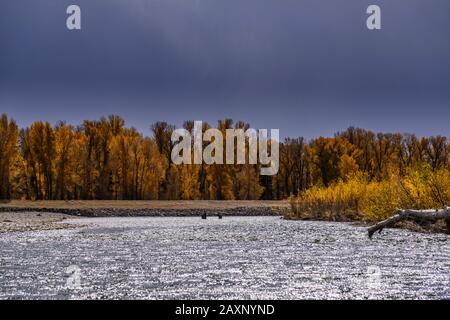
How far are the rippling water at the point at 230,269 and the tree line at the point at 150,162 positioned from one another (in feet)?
181

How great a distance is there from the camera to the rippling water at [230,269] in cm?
1430

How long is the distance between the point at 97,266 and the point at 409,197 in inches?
799

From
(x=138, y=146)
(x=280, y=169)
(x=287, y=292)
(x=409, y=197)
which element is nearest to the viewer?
(x=287, y=292)

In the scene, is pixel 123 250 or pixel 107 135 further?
pixel 107 135

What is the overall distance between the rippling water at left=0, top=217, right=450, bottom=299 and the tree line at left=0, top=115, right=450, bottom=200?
181 ft

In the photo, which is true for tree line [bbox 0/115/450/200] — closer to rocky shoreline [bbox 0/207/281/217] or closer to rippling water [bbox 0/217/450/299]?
rocky shoreline [bbox 0/207/281/217]

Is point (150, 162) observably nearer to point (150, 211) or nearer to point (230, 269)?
point (150, 211)

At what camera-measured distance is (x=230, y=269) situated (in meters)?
18.4

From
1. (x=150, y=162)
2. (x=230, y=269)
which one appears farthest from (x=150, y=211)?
(x=230, y=269)

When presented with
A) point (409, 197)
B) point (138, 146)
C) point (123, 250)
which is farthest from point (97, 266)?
point (138, 146)

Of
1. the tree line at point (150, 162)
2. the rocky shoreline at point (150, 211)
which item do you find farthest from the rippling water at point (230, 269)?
the tree line at point (150, 162)

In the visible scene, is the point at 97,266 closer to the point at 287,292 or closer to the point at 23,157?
the point at 287,292

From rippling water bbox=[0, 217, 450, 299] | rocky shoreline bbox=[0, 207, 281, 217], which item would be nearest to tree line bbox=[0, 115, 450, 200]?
rocky shoreline bbox=[0, 207, 281, 217]
